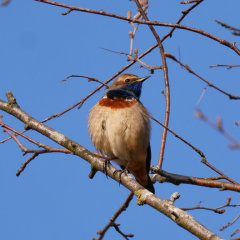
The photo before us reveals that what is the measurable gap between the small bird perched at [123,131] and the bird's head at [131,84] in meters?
0.74

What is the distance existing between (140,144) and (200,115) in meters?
4.03

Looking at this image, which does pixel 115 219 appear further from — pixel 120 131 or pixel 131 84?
pixel 131 84

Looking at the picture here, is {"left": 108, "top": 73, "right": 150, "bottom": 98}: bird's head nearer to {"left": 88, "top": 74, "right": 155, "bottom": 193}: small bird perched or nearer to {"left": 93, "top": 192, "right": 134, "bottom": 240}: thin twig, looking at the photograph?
{"left": 88, "top": 74, "right": 155, "bottom": 193}: small bird perched

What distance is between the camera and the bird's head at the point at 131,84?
27.2ft

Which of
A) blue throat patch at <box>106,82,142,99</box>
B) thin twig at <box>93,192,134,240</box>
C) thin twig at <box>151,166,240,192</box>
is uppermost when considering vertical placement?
blue throat patch at <box>106,82,142,99</box>

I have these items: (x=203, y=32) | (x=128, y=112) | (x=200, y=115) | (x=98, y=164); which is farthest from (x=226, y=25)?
(x=128, y=112)

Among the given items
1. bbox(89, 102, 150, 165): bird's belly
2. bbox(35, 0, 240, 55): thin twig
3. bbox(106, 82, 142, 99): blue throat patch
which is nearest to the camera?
bbox(35, 0, 240, 55): thin twig

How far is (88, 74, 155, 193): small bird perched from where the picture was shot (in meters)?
6.79

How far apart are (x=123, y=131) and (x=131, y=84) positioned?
175 centimetres

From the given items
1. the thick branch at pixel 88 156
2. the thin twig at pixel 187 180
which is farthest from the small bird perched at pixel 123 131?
the thin twig at pixel 187 180

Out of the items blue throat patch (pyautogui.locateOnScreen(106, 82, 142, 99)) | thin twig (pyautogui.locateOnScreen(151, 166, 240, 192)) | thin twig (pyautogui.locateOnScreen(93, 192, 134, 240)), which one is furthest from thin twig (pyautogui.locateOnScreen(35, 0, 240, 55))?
blue throat patch (pyautogui.locateOnScreen(106, 82, 142, 99))

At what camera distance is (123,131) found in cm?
678

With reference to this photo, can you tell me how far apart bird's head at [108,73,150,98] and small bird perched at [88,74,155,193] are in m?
0.74

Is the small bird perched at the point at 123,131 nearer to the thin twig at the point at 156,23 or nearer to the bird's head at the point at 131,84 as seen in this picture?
the bird's head at the point at 131,84
